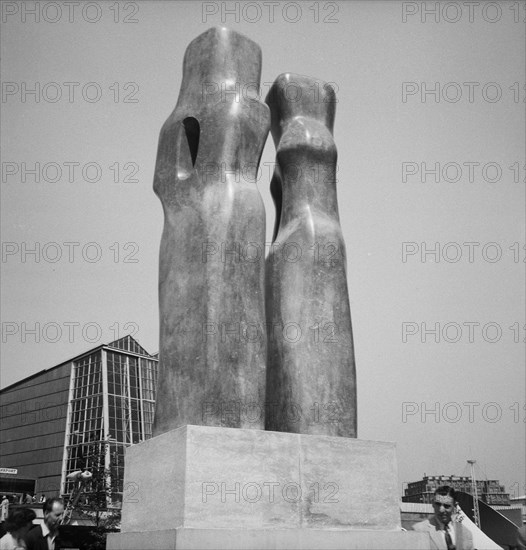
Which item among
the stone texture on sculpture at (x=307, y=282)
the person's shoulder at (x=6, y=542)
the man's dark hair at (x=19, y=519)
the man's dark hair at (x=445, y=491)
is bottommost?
the person's shoulder at (x=6, y=542)

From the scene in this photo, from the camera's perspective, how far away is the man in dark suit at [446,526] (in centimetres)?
619

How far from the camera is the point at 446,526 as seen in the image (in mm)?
6367

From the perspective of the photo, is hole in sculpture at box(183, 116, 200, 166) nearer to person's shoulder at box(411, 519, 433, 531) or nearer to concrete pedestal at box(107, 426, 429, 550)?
concrete pedestal at box(107, 426, 429, 550)

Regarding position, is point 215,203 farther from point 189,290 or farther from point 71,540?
point 71,540

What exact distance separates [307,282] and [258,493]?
2.95 m

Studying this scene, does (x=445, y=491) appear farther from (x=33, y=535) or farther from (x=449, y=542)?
(x=33, y=535)

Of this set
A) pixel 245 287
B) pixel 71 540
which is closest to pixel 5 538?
pixel 71 540

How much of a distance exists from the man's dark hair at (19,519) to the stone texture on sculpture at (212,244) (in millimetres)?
1745

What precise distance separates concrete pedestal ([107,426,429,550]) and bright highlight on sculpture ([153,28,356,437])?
0.48m

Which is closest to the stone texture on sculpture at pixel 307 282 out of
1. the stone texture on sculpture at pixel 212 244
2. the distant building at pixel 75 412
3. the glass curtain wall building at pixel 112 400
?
the stone texture on sculpture at pixel 212 244

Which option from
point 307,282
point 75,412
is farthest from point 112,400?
point 307,282

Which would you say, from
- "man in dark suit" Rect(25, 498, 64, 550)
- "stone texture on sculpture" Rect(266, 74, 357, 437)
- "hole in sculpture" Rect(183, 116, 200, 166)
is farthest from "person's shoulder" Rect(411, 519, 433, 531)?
"hole in sculpture" Rect(183, 116, 200, 166)

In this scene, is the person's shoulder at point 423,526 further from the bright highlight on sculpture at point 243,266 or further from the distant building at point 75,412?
the distant building at point 75,412

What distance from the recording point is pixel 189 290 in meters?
8.05
